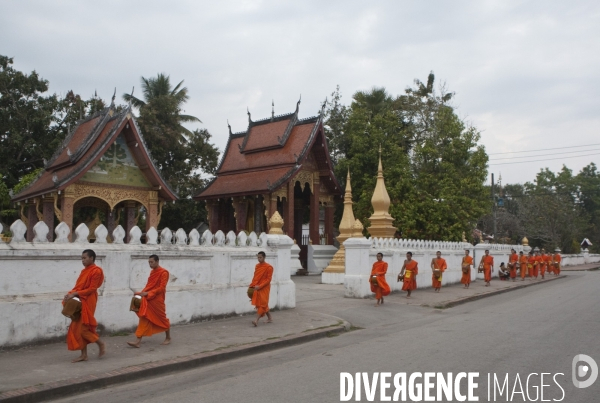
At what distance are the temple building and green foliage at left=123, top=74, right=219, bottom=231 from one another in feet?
13.9

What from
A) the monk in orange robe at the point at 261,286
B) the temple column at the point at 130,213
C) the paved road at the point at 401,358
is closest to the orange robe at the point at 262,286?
the monk in orange robe at the point at 261,286

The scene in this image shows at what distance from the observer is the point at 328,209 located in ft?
95.5

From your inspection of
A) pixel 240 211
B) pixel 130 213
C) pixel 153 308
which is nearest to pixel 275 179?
pixel 240 211

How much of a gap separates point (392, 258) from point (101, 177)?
36.2ft

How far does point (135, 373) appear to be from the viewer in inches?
261

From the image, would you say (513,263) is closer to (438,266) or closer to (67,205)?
(438,266)

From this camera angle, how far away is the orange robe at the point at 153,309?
7887mm

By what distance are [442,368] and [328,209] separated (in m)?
22.3

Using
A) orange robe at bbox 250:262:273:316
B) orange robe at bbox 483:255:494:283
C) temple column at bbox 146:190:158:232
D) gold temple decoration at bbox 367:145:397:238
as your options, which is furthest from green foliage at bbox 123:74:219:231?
orange robe at bbox 250:262:273:316

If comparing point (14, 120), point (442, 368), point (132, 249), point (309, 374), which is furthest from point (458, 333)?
point (14, 120)

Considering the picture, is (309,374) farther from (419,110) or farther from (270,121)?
(419,110)

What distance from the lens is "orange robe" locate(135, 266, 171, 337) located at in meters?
7.89

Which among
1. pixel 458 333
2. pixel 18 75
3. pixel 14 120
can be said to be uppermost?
pixel 18 75

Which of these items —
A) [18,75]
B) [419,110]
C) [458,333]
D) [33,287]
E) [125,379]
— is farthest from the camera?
[419,110]
